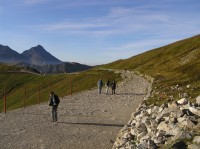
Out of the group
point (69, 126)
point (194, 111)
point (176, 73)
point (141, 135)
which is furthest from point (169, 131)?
point (176, 73)

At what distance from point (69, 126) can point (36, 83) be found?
107915 millimetres

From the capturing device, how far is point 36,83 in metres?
136

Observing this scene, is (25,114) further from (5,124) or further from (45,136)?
(45,136)

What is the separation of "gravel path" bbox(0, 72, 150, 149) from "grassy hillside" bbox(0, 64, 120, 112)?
183 ft

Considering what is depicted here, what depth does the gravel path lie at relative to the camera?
24330mm

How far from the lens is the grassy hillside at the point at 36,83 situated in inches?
4016

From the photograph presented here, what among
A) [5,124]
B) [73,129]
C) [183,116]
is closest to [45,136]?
[73,129]

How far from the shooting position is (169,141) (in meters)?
14.7

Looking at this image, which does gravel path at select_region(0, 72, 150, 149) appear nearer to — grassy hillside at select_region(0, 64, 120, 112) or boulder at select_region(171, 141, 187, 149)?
boulder at select_region(171, 141, 187, 149)

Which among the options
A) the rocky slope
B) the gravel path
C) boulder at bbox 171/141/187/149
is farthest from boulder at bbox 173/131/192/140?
the gravel path

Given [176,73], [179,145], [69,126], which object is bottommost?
[69,126]

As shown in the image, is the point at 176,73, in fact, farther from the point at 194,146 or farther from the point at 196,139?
the point at 194,146

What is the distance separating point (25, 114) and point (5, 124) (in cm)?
585

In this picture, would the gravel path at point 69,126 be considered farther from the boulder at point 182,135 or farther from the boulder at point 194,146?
the boulder at point 194,146
